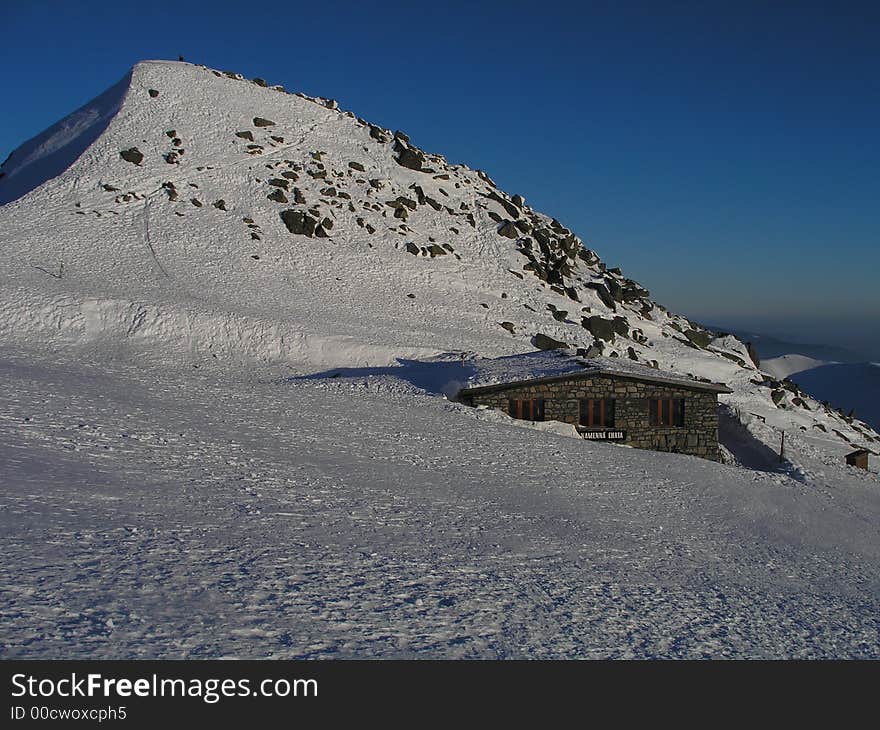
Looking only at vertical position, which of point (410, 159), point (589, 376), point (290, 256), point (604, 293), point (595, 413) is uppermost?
point (410, 159)

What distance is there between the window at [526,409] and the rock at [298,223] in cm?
3023

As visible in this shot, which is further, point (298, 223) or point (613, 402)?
point (298, 223)

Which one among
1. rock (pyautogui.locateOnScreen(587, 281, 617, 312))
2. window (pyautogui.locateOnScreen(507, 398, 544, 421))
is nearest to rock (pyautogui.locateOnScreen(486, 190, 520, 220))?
rock (pyautogui.locateOnScreen(587, 281, 617, 312))

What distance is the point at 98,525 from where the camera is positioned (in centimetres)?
1052

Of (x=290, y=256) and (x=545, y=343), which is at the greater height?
(x=290, y=256)

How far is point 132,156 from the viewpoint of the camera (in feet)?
173

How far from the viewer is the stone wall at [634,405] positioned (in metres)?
27.8

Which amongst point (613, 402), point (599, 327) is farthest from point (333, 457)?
point (599, 327)

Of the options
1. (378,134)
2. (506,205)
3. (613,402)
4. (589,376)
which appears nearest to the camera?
(589,376)

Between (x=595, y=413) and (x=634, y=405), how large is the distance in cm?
177

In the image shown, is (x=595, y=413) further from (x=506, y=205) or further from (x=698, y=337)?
(x=506, y=205)

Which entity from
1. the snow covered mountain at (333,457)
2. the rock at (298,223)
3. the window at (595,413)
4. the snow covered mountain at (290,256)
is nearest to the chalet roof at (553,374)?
the snow covered mountain at (333,457)
